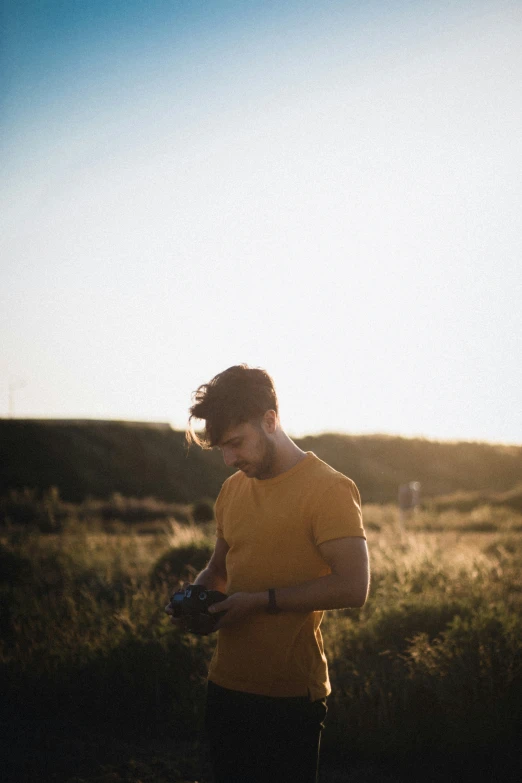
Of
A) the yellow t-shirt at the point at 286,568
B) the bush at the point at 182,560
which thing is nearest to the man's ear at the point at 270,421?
the yellow t-shirt at the point at 286,568

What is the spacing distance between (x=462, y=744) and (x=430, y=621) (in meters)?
1.77

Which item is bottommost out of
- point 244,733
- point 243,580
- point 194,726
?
point 194,726

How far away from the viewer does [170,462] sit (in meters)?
37.2

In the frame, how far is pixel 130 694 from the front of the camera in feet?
17.4

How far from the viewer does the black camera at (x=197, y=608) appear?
2.14 m

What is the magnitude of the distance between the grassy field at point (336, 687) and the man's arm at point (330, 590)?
2653 mm

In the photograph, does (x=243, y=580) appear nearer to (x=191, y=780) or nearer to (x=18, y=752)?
(x=191, y=780)

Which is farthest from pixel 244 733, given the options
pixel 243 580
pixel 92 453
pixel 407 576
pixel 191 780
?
pixel 92 453

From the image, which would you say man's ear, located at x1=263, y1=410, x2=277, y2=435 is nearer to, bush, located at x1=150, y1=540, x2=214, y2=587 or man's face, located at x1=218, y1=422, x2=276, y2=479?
man's face, located at x1=218, y1=422, x2=276, y2=479

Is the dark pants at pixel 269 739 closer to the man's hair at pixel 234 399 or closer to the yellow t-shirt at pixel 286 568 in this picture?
the yellow t-shirt at pixel 286 568

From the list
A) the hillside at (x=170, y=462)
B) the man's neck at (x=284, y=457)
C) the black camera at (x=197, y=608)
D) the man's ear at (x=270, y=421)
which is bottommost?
the hillside at (x=170, y=462)

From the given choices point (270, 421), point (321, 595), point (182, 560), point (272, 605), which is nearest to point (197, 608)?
point (272, 605)

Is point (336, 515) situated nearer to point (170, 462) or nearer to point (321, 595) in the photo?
point (321, 595)

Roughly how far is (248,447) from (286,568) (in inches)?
17.0
